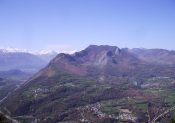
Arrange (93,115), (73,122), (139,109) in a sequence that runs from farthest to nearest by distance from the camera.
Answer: (139,109)
(93,115)
(73,122)

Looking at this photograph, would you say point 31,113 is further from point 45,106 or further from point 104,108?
point 104,108

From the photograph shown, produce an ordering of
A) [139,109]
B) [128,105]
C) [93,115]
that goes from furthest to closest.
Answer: [128,105] < [139,109] < [93,115]

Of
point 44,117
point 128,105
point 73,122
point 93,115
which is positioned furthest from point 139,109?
point 44,117

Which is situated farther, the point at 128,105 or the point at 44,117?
the point at 128,105

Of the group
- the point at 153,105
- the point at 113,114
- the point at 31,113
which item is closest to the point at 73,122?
the point at 113,114

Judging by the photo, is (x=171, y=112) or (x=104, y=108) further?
(x=104, y=108)

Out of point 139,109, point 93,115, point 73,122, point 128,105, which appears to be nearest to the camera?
point 73,122

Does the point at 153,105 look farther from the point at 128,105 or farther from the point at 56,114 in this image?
the point at 56,114

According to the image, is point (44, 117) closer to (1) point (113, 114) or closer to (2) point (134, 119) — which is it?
(1) point (113, 114)
